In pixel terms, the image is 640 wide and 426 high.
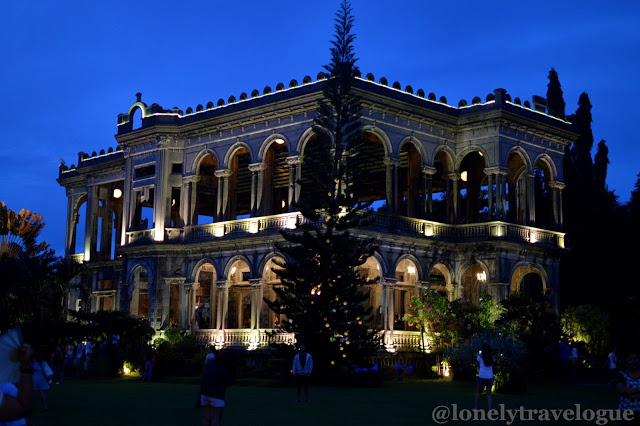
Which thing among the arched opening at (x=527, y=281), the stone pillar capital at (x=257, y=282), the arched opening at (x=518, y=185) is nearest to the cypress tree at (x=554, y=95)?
the arched opening at (x=518, y=185)

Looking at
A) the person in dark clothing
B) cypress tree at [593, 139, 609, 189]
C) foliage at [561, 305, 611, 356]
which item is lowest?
the person in dark clothing

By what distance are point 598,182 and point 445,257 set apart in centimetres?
1270

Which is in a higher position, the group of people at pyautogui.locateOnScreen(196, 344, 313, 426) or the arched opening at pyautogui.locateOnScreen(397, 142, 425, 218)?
the arched opening at pyautogui.locateOnScreen(397, 142, 425, 218)

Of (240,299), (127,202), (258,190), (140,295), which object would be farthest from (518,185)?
(140,295)

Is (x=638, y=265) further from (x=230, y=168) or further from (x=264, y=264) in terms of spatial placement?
(x=230, y=168)

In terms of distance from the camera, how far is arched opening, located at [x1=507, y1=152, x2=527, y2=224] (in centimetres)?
3856

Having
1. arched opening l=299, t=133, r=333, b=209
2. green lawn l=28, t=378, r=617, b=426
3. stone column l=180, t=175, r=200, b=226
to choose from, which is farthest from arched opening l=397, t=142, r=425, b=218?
green lawn l=28, t=378, r=617, b=426

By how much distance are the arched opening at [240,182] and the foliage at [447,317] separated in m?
9.83

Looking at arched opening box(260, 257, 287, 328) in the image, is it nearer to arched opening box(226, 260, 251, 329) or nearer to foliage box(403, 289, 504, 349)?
arched opening box(226, 260, 251, 329)

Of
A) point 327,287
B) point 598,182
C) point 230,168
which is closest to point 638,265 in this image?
point 598,182

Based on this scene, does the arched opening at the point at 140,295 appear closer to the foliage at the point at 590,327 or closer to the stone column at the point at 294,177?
the stone column at the point at 294,177

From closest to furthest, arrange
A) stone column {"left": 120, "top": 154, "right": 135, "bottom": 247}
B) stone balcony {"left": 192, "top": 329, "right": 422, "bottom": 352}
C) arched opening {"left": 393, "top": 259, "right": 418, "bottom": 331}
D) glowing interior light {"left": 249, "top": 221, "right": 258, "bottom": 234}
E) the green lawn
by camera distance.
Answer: the green lawn, stone balcony {"left": 192, "top": 329, "right": 422, "bottom": 352}, glowing interior light {"left": 249, "top": 221, "right": 258, "bottom": 234}, arched opening {"left": 393, "top": 259, "right": 418, "bottom": 331}, stone column {"left": 120, "top": 154, "right": 135, "bottom": 247}

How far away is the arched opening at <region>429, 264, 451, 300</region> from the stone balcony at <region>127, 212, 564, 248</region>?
135 cm

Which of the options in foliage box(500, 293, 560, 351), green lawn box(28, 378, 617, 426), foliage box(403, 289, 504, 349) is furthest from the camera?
foliage box(403, 289, 504, 349)
